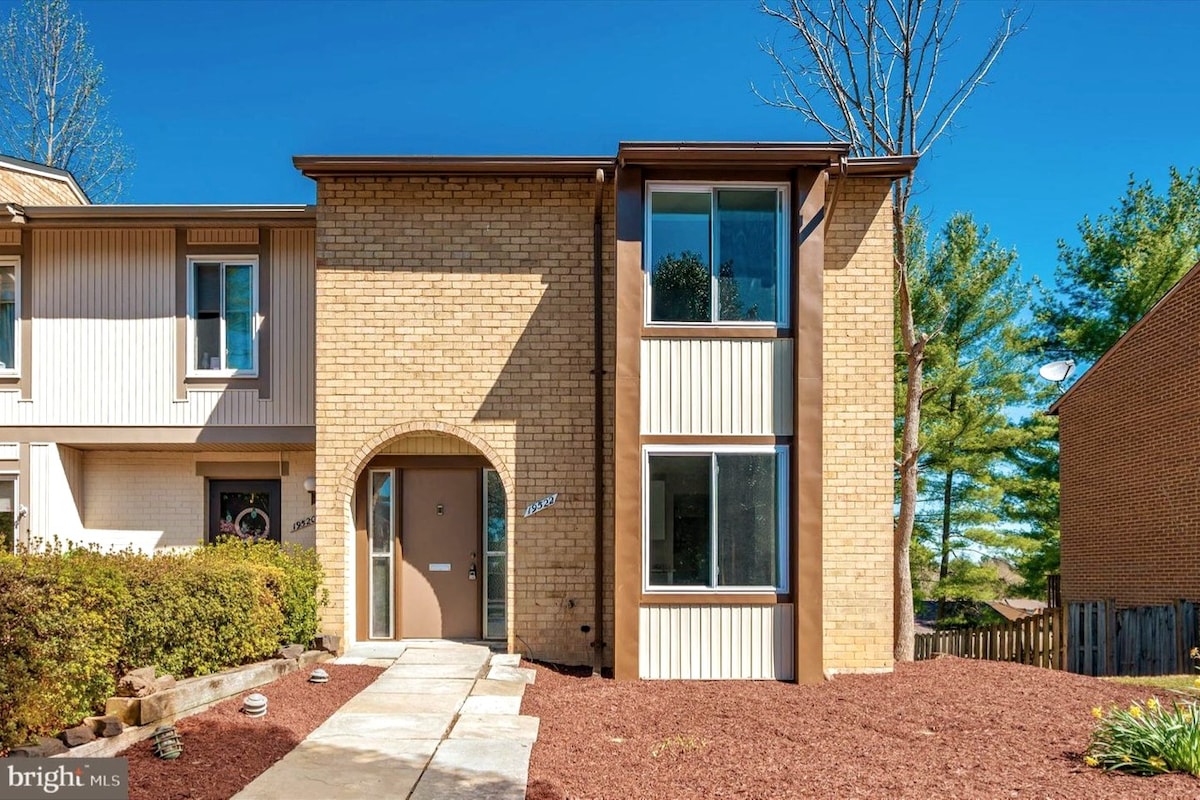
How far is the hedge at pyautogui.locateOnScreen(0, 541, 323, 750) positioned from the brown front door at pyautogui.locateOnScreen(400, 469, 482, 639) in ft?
4.75

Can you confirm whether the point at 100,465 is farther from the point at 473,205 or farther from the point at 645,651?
the point at 645,651

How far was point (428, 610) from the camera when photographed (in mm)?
11219

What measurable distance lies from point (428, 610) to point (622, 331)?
4632 millimetres

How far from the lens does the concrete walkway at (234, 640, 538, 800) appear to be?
5727mm

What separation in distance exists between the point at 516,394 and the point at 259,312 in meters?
4.04

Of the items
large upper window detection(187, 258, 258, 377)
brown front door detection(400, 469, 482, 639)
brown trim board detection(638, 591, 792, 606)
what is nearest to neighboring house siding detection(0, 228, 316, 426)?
large upper window detection(187, 258, 258, 377)

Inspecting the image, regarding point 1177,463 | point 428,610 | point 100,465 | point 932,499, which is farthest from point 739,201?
point 932,499

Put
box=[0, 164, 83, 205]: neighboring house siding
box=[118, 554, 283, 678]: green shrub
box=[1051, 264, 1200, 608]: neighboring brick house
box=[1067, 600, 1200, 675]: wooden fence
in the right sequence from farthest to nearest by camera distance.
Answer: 1. box=[1051, 264, 1200, 608]: neighboring brick house
2. box=[1067, 600, 1200, 675]: wooden fence
3. box=[0, 164, 83, 205]: neighboring house siding
4. box=[118, 554, 283, 678]: green shrub

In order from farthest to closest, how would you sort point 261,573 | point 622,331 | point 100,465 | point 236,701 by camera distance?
point 100,465
point 622,331
point 261,573
point 236,701

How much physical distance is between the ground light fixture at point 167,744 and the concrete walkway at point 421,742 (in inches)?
28.5

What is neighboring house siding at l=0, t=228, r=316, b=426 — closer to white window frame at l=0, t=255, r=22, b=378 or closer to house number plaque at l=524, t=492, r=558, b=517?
white window frame at l=0, t=255, r=22, b=378

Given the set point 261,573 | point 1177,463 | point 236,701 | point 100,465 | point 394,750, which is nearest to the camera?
point 394,750

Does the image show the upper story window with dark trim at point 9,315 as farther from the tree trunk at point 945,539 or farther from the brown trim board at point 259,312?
the tree trunk at point 945,539

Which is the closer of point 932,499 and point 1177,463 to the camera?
point 1177,463
